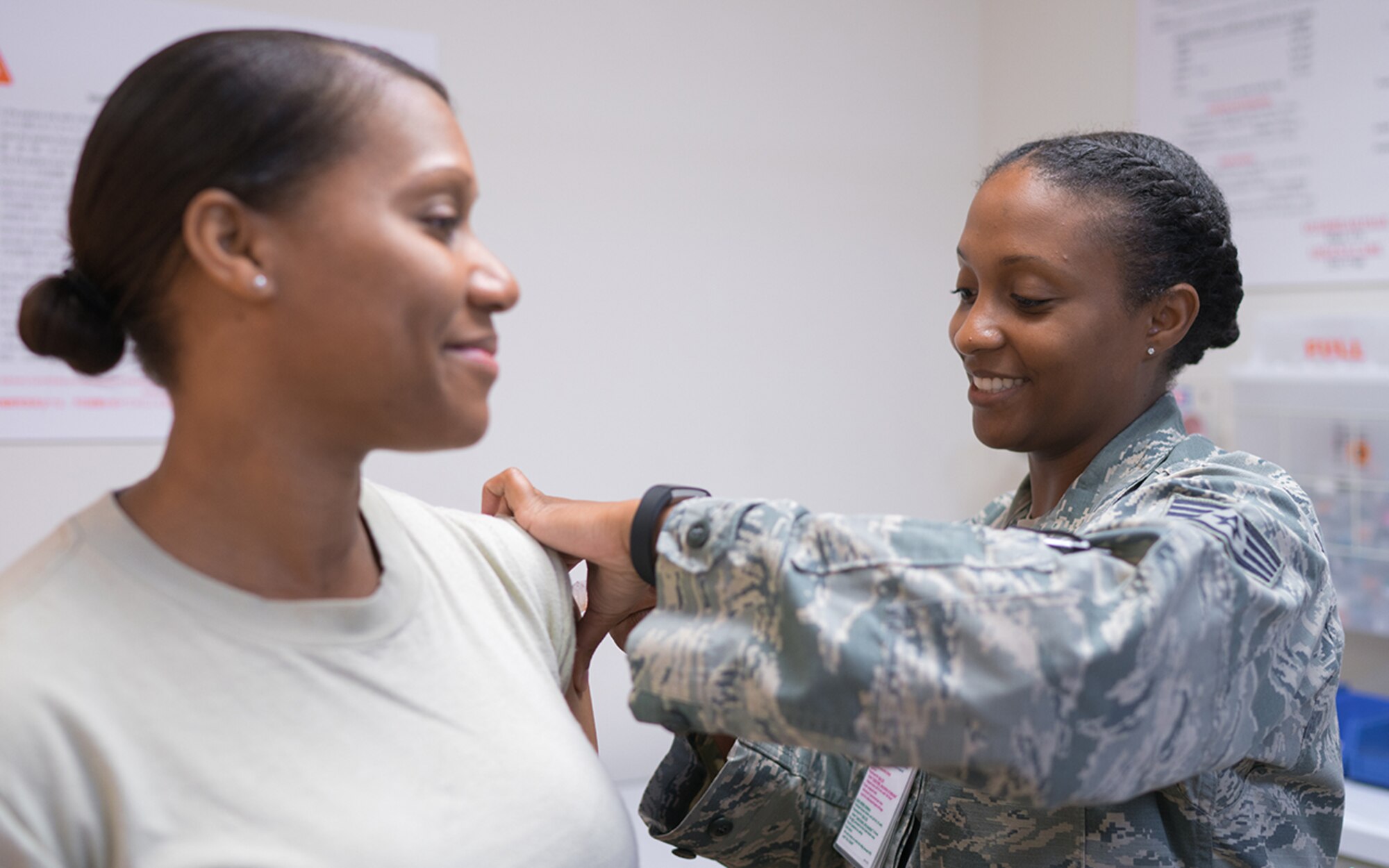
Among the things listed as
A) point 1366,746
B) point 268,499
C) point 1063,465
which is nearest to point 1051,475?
point 1063,465

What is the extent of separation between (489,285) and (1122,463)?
0.80 meters

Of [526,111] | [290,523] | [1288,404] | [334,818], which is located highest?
[526,111]

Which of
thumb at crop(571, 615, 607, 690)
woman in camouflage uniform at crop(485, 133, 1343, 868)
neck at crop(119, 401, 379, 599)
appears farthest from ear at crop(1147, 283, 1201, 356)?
neck at crop(119, 401, 379, 599)

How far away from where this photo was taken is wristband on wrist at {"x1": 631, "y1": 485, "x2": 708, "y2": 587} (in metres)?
1.08

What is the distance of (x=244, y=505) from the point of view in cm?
85

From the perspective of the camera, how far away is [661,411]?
7.89 ft

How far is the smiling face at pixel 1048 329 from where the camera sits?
1.27 m

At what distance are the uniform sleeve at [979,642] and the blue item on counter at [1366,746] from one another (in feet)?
3.76

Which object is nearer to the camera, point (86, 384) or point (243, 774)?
point (243, 774)

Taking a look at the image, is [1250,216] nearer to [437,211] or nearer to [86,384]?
[437,211]

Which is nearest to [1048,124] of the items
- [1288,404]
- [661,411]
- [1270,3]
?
[1270,3]

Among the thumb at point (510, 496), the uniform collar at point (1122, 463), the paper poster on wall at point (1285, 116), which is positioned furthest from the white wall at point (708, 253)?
the uniform collar at point (1122, 463)

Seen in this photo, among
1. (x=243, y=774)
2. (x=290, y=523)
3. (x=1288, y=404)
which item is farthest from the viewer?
(x=1288, y=404)

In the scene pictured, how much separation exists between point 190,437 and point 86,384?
127 cm
